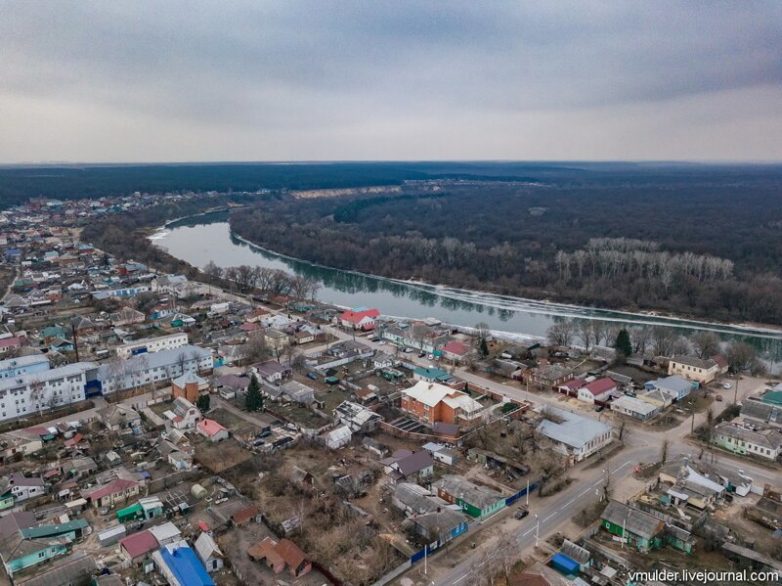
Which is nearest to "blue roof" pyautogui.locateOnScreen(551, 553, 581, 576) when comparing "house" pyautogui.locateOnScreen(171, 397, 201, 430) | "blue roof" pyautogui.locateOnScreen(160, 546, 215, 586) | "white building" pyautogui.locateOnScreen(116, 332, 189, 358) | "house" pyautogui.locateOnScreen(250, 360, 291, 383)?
"blue roof" pyautogui.locateOnScreen(160, 546, 215, 586)

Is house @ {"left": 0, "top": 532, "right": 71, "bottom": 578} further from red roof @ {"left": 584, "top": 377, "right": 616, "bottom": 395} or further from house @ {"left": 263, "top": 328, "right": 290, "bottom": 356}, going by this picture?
red roof @ {"left": 584, "top": 377, "right": 616, "bottom": 395}

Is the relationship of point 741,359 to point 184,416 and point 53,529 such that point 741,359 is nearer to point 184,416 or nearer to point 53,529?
point 184,416

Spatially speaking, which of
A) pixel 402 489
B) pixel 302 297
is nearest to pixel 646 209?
pixel 302 297

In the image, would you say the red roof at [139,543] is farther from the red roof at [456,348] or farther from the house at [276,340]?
the red roof at [456,348]

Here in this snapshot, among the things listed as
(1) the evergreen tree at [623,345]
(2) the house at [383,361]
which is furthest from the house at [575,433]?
(2) the house at [383,361]

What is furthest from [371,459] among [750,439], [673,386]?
[673,386]
